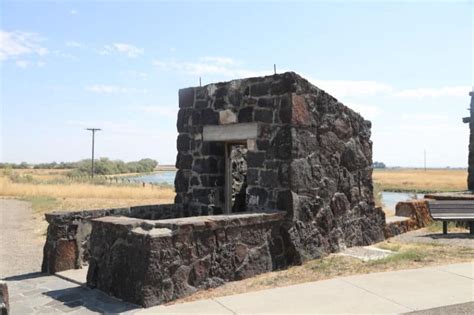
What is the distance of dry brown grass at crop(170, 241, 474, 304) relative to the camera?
6004 millimetres

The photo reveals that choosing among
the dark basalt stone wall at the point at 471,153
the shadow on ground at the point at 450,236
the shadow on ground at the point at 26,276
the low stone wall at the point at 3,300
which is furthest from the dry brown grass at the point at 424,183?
the low stone wall at the point at 3,300

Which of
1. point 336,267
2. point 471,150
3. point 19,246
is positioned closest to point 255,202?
point 336,267

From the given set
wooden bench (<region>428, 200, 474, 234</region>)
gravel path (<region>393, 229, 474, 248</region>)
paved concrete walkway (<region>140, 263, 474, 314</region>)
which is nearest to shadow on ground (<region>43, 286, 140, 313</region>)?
paved concrete walkway (<region>140, 263, 474, 314</region>)

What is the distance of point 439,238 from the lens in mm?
9945

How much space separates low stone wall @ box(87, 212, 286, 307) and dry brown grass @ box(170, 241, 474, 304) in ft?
0.69

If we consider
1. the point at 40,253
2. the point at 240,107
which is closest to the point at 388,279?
the point at 240,107

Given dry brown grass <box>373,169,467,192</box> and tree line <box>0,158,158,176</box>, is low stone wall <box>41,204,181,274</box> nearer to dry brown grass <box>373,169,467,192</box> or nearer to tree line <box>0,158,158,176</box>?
dry brown grass <box>373,169,467,192</box>

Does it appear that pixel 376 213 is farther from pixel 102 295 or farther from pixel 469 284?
pixel 102 295

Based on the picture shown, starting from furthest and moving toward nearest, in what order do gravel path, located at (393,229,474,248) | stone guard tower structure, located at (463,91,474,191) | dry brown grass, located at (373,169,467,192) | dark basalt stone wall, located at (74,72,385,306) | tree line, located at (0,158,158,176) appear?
1. tree line, located at (0,158,158,176)
2. dry brown grass, located at (373,169,467,192)
3. stone guard tower structure, located at (463,91,474,191)
4. gravel path, located at (393,229,474,248)
5. dark basalt stone wall, located at (74,72,385,306)

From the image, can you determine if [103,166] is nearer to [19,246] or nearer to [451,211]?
[19,246]

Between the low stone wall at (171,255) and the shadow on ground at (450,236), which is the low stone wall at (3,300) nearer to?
the low stone wall at (171,255)

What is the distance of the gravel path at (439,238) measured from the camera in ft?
30.2

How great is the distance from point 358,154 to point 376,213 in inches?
60.1

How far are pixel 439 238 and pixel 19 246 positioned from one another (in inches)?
395
